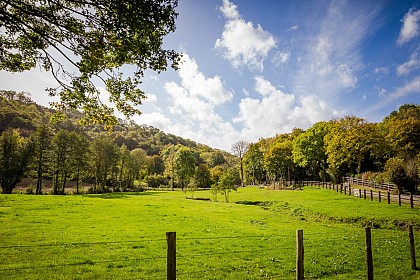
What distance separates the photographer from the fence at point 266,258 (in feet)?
35.5

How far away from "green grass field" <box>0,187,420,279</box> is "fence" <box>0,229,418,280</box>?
0.05 metres

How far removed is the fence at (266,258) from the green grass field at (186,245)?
0.05 meters

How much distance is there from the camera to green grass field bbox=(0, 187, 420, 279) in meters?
11.1

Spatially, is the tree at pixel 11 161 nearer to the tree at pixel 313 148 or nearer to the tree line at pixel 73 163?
the tree line at pixel 73 163

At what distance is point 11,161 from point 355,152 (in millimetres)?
82714

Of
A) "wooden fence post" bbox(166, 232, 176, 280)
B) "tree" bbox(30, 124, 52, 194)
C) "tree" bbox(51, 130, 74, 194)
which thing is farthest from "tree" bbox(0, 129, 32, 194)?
"wooden fence post" bbox(166, 232, 176, 280)

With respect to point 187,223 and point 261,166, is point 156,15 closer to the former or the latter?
point 187,223

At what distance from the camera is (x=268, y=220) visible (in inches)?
1085

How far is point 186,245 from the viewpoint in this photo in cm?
1611


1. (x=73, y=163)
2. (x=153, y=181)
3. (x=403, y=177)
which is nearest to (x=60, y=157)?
(x=73, y=163)

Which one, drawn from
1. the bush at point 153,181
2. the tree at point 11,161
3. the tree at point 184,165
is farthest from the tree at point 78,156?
the bush at point 153,181

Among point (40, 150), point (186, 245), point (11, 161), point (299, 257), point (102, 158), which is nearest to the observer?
point (299, 257)

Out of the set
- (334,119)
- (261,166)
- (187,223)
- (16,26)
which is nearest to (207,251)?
(187,223)

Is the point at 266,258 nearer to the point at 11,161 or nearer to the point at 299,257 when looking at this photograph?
the point at 299,257
